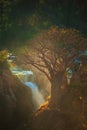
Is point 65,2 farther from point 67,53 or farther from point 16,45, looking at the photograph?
point 16,45

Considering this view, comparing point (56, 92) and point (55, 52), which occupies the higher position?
point (55, 52)

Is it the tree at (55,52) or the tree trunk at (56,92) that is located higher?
the tree at (55,52)

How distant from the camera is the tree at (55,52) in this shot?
17.5 metres

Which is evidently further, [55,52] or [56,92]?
[56,92]

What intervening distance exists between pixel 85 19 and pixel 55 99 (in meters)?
7.47

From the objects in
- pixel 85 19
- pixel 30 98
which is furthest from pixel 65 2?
pixel 30 98

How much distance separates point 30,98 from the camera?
2652cm

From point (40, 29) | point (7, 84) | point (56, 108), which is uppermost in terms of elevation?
point (40, 29)

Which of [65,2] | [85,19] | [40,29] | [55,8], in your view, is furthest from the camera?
[85,19]

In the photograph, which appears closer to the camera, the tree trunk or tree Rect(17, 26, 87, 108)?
tree Rect(17, 26, 87, 108)

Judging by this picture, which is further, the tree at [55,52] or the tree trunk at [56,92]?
the tree trunk at [56,92]

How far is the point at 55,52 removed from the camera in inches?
716

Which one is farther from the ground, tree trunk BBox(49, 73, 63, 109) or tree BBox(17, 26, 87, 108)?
tree BBox(17, 26, 87, 108)

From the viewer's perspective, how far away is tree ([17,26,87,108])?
1745 cm
